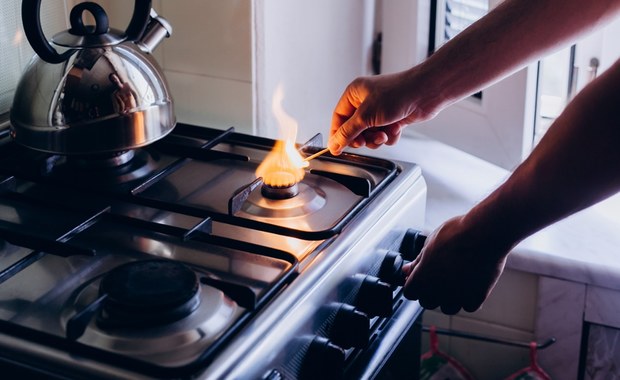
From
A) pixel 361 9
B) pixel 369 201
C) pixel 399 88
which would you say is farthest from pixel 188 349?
pixel 361 9

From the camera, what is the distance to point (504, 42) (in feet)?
3.88

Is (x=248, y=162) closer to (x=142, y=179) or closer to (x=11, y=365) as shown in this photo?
(x=142, y=179)

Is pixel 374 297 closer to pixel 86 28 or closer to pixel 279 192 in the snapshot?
pixel 279 192

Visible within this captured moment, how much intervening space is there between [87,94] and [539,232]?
2.67ft

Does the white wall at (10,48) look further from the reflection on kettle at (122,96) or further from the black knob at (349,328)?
the black knob at (349,328)

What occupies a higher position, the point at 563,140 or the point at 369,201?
the point at 563,140

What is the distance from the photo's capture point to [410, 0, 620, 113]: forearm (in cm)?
115

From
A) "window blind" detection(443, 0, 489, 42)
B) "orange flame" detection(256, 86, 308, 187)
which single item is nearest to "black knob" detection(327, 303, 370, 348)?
"orange flame" detection(256, 86, 308, 187)

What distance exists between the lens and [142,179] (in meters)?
1.29

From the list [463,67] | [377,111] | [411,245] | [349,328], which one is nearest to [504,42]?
[463,67]

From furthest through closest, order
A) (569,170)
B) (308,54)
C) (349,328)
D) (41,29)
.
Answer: (308,54)
(41,29)
(349,328)
(569,170)

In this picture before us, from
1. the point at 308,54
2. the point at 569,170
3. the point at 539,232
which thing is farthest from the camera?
the point at 308,54

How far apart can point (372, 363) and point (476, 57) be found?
1.40 ft

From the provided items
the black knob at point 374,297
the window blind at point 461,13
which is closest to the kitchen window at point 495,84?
the window blind at point 461,13
